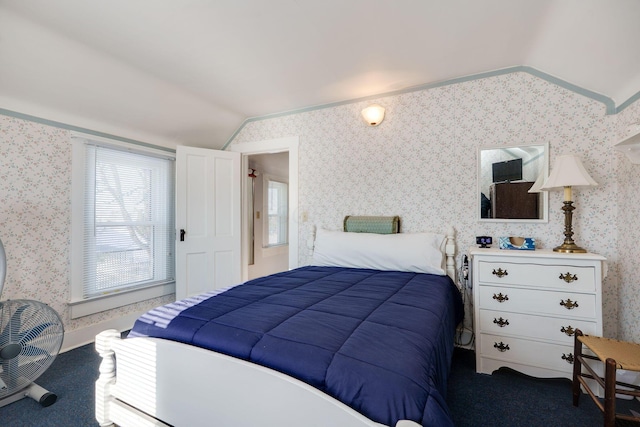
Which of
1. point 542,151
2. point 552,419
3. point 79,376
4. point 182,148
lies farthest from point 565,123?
point 79,376

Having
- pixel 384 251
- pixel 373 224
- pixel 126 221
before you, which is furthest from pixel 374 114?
pixel 126 221

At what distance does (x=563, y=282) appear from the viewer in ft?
6.18

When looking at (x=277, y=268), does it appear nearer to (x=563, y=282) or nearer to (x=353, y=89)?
(x=353, y=89)

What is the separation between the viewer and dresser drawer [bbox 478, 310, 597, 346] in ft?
6.11

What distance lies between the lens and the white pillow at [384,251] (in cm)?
237

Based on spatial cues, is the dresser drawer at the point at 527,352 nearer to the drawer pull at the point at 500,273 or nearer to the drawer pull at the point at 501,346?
the drawer pull at the point at 501,346

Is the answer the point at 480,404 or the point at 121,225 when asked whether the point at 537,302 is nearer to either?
the point at 480,404

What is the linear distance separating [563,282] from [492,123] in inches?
53.5

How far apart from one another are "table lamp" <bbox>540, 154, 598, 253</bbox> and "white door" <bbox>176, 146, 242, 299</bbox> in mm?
3091

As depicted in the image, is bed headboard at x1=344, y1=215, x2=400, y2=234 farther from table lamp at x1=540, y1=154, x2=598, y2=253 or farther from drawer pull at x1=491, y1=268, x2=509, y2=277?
table lamp at x1=540, y1=154, x2=598, y2=253

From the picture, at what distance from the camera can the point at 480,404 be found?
174cm

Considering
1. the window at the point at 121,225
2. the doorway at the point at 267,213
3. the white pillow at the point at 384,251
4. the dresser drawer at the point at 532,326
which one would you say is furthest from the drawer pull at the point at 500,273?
the window at the point at 121,225

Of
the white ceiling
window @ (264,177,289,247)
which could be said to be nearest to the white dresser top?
the white ceiling

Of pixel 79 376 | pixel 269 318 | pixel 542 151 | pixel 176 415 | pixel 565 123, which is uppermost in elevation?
pixel 565 123
